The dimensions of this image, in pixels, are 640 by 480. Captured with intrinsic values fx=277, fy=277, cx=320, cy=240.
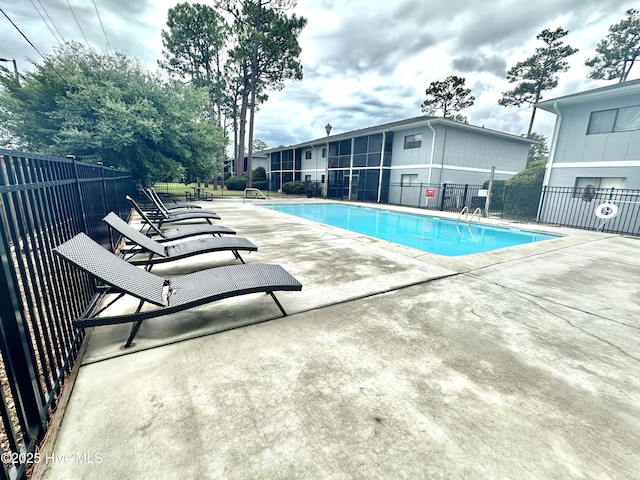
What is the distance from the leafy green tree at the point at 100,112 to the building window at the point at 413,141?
14.3m

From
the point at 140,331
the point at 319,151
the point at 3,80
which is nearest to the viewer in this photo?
the point at 140,331

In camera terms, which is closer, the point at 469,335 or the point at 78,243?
the point at 78,243

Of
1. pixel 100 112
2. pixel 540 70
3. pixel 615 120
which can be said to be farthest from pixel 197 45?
pixel 615 120

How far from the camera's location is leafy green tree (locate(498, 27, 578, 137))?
2494 centimetres

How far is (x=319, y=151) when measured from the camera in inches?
1132

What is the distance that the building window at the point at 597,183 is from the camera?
1137 cm

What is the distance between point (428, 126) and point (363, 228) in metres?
10.6

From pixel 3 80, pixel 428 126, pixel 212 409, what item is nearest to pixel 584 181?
pixel 428 126

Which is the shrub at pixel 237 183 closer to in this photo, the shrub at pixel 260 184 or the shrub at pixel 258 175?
the shrub at pixel 260 184

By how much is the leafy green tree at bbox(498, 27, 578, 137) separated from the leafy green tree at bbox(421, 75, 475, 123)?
6104 mm

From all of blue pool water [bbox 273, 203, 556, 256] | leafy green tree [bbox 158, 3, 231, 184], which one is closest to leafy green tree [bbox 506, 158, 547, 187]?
blue pool water [bbox 273, 203, 556, 256]

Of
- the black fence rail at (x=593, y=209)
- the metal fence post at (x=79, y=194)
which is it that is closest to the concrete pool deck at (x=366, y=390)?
the metal fence post at (x=79, y=194)

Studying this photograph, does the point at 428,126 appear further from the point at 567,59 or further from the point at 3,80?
the point at 3,80

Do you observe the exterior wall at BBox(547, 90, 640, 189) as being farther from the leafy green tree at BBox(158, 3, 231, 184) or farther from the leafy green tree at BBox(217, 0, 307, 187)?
the leafy green tree at BBox(158, 3, 231, 184)
